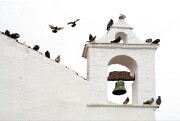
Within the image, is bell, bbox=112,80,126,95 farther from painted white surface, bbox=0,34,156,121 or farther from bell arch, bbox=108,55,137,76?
bell arch, bbox=108,55,137,76

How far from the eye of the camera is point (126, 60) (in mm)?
17359

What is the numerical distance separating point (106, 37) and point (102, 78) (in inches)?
51.5

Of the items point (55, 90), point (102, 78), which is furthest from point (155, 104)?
point (55, 90)

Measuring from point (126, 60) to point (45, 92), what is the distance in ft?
9.09

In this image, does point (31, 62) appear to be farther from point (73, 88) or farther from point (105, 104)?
point (105, 104)

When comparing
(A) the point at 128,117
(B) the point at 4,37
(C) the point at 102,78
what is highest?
(B) the point at 4,37

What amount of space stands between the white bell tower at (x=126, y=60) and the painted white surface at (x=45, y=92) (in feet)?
0.14

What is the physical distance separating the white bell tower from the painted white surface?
1.6 inches

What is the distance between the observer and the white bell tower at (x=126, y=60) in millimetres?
16450

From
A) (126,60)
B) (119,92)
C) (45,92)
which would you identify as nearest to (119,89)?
(119,92)

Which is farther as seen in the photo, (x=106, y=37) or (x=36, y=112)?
(x=106, y=37)

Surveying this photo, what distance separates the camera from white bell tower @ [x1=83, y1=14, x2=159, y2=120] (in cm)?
1645

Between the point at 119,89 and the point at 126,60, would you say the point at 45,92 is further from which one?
the point at 126,60

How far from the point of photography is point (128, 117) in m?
16.2
